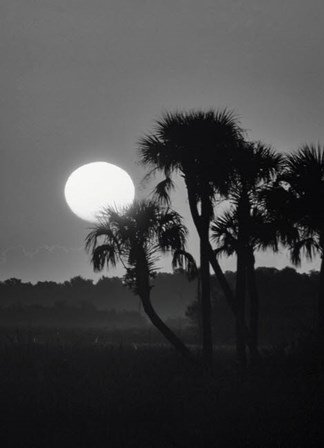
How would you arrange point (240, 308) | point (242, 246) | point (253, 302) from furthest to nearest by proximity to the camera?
point (253, 302) < point (242, 246) < point (240, 308)

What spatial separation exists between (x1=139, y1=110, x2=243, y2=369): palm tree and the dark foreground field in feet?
16.4

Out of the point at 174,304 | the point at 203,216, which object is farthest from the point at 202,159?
the point at 174,304

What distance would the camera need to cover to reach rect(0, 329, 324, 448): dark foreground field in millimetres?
11008

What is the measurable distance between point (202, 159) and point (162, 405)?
37.8ft

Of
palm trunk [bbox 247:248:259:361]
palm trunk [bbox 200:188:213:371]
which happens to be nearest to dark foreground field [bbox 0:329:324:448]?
palm trunk [bbox 200:188:213:371]

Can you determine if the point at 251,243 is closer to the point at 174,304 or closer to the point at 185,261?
the point at 185,261

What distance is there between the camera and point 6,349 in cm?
2289

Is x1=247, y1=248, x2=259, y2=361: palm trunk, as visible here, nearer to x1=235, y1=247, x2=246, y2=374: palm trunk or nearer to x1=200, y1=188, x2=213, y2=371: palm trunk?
x1=235, y1=247, x2=246, y2=374: palm trunk

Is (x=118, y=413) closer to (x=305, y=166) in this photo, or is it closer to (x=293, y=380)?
(x=293, y=380)

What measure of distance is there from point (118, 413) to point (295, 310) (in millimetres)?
37777

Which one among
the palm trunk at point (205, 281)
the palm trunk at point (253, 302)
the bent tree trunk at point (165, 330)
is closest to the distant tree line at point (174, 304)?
the palm trunk at point (253, 302)

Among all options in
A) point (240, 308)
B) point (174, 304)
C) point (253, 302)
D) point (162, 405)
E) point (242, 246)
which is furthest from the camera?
point (174, 304)

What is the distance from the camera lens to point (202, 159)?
23000mm

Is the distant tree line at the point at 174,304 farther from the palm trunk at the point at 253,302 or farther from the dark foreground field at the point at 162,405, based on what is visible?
the dark foreground field at the point at 162,405
